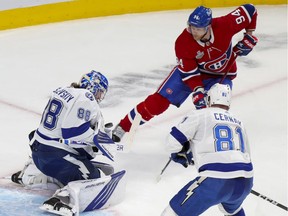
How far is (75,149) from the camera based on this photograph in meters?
3.61

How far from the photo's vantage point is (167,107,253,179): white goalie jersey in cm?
301

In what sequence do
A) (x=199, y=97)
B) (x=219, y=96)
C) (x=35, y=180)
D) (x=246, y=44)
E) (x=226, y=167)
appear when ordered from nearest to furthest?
(x=226, y=167) → (x=219, y=96) → (x=35, y=180) → (x=199, y=97) → (x=246, y=44)

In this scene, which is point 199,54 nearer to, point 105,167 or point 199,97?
point 199,97

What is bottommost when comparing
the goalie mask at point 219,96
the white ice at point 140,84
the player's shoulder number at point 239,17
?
the white ice at point 140,84

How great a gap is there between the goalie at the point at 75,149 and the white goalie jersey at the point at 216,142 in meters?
0.56

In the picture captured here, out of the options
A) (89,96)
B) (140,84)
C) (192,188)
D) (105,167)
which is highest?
(89,96)

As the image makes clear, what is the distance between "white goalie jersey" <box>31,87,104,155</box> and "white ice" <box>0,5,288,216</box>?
1.25ft

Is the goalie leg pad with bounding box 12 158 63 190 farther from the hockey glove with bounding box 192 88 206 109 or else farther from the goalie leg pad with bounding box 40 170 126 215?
the hockey glove with bounding box 192 88 206 109

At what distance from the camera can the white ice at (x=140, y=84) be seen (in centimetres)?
391

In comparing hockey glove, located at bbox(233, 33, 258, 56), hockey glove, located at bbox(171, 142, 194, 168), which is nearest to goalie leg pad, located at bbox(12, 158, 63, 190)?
hockey glove, located at bbox(171, 142, 194, 168)

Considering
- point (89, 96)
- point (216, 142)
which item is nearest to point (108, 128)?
point (89, 96)

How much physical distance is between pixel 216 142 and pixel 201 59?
4.07ft

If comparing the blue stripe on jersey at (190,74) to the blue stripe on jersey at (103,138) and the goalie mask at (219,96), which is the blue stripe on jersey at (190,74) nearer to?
the blue stripe on jersey at (103,138)

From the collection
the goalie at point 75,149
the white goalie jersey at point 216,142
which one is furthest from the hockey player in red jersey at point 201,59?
the white goalie jersey at point 216,142
